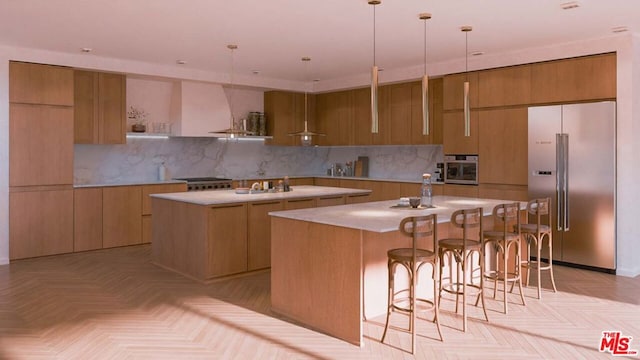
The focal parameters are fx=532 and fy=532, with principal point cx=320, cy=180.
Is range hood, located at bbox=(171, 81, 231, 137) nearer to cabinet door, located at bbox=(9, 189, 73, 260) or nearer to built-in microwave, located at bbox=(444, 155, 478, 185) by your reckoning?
cabinet door, located at bbox=(9, 189, 73, 260)

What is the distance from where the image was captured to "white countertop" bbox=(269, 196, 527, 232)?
371 centimetres

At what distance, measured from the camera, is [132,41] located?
19.7ft

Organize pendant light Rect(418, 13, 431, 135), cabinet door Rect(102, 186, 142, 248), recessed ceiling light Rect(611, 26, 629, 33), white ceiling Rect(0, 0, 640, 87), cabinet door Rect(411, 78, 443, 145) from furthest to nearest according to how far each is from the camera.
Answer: cabinet door Rect(411, 78, 443, 145) < cabinet door Rect(102, 186, 142, 248) < recessed ceiling light Rect(611, 26, 629, 33) < white ceiling Rect(0, 0, 640, 87) < pendant light Rect(418, 13, 431, 135)

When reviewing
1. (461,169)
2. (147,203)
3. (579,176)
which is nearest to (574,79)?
(579,176)

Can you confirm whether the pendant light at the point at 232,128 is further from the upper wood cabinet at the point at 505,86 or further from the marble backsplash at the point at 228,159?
the upper wood cabinet at the point at 505,86

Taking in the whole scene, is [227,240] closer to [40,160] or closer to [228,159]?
[40,160]

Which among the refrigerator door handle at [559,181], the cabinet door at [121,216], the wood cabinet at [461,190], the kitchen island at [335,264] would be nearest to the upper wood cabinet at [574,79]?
A: the refrigerator door handle at [559,181]

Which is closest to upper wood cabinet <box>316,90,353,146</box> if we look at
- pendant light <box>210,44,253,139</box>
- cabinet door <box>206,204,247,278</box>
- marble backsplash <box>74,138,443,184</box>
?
marble backsplash <box>74,138,443,184</box>

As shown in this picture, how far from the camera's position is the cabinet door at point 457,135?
6.98m

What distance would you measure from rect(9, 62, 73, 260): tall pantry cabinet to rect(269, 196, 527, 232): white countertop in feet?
12.1

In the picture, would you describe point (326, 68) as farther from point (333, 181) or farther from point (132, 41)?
point (132, 41)

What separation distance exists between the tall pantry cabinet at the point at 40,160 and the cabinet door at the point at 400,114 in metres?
4.60

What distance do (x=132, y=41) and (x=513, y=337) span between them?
16.2ft

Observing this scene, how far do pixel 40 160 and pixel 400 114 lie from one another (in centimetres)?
505
